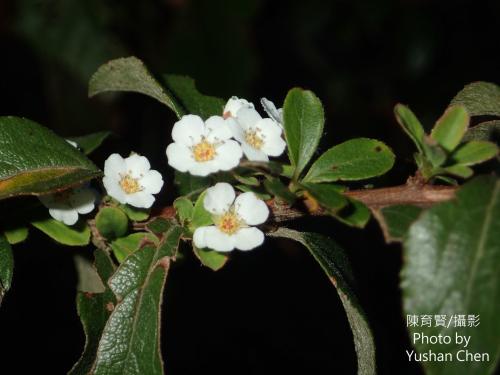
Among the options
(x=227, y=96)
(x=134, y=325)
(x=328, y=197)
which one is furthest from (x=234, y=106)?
(x=227, y=96)

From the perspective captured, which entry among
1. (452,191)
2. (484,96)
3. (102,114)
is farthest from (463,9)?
(452,191)

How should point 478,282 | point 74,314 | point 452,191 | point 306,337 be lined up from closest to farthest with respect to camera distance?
point 478,282
point 452,191
point 74,314
point 306,337

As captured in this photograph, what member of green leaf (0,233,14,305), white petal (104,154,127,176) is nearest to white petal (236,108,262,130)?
white petal (104,154,127,176)

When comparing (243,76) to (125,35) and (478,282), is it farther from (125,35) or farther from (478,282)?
(478,282)

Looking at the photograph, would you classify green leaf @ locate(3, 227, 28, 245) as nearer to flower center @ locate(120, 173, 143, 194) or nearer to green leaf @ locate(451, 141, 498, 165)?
flower center @ locate(120, 173, 143, 194)

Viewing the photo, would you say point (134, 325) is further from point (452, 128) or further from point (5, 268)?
point (452, 128)

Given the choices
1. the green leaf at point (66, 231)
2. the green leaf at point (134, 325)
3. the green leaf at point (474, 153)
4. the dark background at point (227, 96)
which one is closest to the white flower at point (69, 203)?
the green leaf at point (66, 231)
